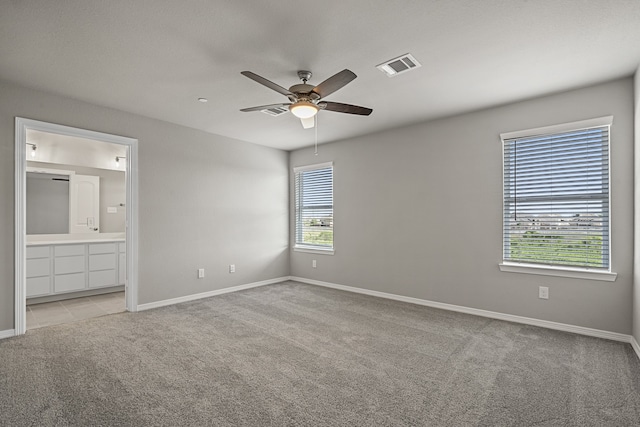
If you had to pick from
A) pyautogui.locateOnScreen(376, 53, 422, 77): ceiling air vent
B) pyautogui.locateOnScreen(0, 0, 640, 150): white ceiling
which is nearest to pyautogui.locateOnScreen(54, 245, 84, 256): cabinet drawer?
pyautogui.locateOnScreen(0, 0, 640, 150): white ceiling

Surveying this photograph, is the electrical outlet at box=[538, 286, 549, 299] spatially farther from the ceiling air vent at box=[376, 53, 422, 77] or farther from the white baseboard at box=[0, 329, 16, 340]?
the white baseboard at box=[0, 329, 16, 340]

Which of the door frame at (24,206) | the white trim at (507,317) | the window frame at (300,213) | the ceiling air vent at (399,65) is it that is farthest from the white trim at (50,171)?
the ceiling air vent at (399,65)

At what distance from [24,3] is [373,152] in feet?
13.2

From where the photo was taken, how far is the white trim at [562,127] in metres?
3.10

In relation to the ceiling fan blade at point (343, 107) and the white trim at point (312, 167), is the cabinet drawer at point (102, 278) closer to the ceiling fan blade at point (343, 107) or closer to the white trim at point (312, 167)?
the white trim at point (312, 167)

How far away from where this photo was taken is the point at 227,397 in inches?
82.6

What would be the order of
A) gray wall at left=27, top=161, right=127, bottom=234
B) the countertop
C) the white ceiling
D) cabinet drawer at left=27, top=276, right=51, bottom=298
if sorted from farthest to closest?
1. gray wall at left=27, top=161, right=127, bottom=234
2. the countertop
3. cabinet drawer at left=27, top=276, right=51, bottom=298
4. the white ceiling

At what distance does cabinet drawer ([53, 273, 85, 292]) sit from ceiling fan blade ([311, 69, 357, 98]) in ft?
15.3

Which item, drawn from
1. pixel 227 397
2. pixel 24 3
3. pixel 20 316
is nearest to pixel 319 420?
pixel 227 397

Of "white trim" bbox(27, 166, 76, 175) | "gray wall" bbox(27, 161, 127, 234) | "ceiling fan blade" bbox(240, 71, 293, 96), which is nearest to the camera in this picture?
"ceiling fan blade" bbox(240, 71, 293, 96)

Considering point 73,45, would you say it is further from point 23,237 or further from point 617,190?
point 617,190

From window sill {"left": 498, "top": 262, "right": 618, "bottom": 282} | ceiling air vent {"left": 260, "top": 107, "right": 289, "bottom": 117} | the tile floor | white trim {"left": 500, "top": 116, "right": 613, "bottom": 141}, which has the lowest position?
the tile floor

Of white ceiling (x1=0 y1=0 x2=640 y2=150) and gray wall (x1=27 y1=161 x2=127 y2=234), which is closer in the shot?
white ceiling (x1=0 y1=0 x2=640 y2=150)

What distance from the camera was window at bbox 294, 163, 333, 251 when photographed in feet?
18.4
